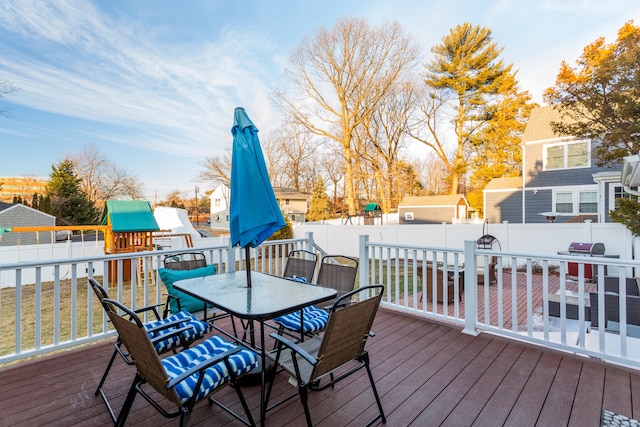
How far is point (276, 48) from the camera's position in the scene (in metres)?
11.9

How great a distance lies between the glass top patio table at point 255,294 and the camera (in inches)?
81.8

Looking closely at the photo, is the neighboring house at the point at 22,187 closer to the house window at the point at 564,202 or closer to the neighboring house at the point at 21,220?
the neighboring house at the point at 21,220

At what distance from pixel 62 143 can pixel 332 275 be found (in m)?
23.8

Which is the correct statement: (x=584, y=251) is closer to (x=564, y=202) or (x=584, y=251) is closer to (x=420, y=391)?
(x=564, y=202)

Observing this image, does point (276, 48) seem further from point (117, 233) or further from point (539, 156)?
point (539, 156)

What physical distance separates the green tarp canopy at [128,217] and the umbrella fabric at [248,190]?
800 centimetres

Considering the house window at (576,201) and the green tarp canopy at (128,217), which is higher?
the house window at (576,201)

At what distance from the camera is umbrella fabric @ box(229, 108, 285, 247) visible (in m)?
2.50

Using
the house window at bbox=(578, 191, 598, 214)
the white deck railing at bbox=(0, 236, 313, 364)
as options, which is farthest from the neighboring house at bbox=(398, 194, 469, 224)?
the white deck railing at bbox=(0, 236, 313, 364)

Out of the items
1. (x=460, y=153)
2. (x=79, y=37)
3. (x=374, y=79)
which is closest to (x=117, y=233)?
(x=79, y=37)

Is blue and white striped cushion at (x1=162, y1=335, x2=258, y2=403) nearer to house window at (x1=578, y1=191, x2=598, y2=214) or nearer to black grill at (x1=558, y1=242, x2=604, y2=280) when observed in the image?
black grill at (x1=558, y1=242, x2=604, y2=280)

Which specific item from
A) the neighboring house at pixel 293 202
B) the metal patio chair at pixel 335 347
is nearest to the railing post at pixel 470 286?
Answer: the metal patio chair at pixel 335 347

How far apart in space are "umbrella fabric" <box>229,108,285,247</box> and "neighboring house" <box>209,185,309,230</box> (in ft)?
68.0

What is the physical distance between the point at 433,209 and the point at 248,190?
18278 mm
